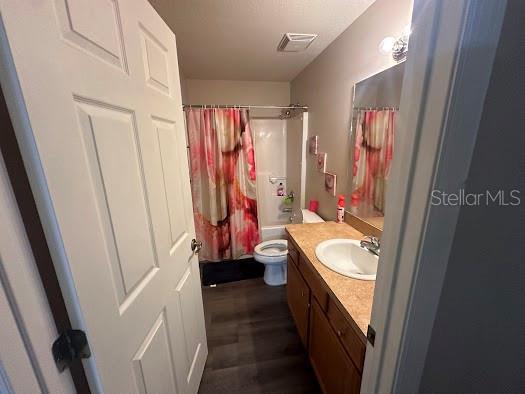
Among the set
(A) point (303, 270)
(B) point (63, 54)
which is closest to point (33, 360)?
(B) point (63, 54)

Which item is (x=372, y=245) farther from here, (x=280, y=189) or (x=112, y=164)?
(x=280, y=189)

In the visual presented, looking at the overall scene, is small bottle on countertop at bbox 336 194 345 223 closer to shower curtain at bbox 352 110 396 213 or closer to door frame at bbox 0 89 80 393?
shower curtain at bbox 352 110 396 213

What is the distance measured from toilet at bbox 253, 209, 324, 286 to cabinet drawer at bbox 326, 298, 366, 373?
42.7 inches

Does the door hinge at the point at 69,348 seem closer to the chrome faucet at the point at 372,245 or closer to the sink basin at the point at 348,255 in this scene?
the sink basin at the point at 348,255

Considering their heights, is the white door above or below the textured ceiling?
below

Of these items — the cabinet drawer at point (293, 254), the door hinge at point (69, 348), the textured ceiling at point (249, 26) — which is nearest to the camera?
the door hinge at point (69, 348)

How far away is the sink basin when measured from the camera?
4.18 feet

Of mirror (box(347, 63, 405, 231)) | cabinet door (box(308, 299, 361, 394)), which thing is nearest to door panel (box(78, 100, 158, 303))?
cabinet door (box(308, 299, 361, 394))

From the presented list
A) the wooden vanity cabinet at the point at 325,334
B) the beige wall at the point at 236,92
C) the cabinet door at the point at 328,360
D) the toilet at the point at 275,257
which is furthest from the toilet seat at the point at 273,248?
the beige wall at the point at 236,92

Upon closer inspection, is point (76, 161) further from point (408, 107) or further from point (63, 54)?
point (408, 107)

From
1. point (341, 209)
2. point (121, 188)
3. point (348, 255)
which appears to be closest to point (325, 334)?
point (348, 255)

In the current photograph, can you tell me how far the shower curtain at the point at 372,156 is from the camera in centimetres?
132

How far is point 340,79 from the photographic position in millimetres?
1714

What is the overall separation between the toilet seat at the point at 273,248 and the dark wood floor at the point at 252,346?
14.3 inches
